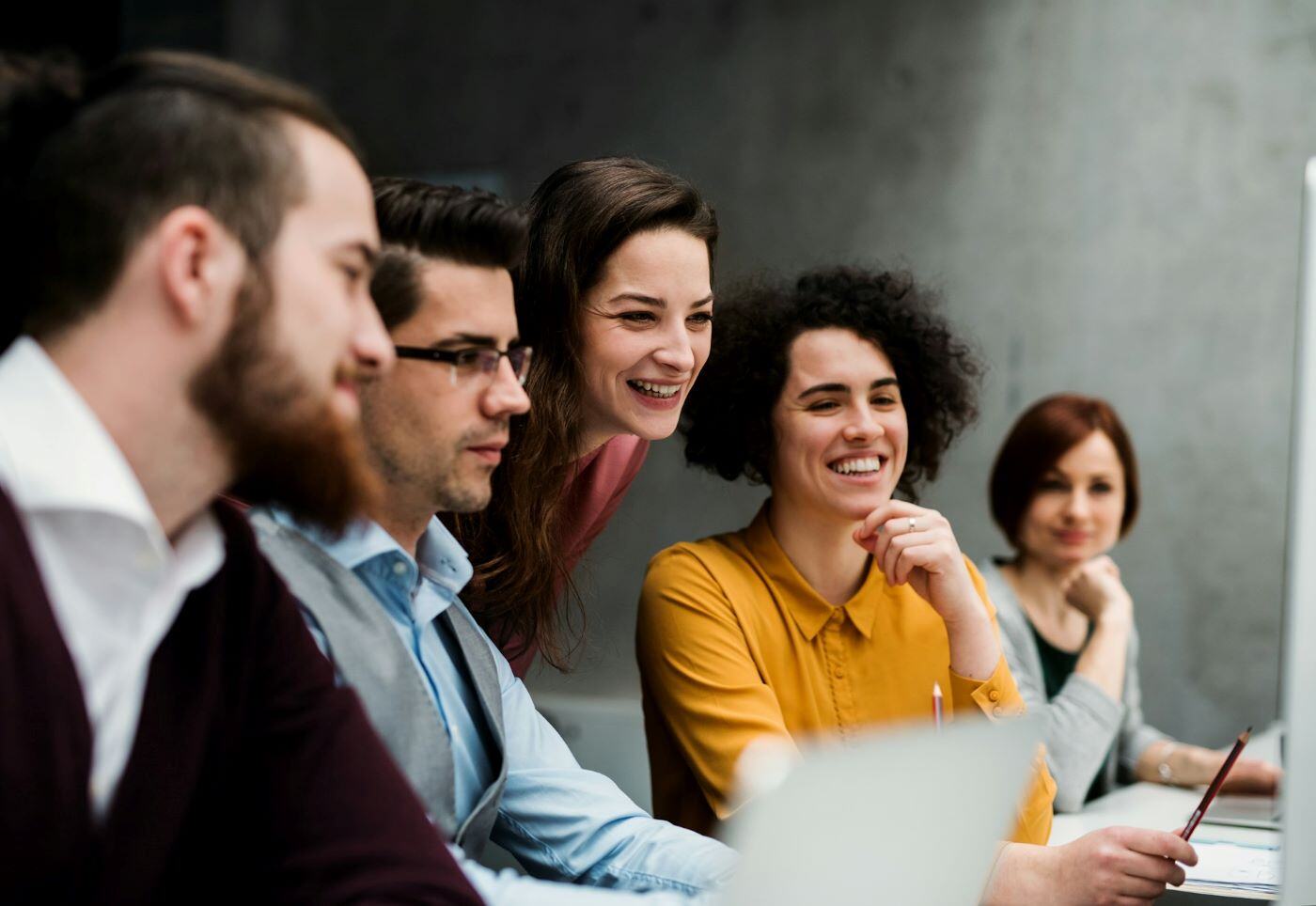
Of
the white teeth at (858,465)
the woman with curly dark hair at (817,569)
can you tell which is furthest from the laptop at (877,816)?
the white teeth at (858,465)

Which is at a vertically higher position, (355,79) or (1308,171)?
(355,79)

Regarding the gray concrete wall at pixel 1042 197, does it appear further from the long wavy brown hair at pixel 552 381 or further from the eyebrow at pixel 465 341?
the eyebrow at pixel 465 341

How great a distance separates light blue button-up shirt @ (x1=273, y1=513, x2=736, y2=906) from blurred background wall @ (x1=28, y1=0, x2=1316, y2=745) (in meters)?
2.37

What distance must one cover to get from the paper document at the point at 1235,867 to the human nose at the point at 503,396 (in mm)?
866

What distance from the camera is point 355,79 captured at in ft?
15.8

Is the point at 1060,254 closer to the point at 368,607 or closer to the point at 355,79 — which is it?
the point at 355,79

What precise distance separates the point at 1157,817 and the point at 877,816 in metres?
1.36

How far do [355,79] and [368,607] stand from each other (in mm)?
4108

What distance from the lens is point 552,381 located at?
5.57 feet

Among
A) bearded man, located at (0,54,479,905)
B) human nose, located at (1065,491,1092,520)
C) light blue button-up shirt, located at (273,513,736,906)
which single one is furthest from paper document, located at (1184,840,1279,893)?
human nose, located at (1065,491,1092,520)

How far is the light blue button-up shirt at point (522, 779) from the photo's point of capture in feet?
3.68

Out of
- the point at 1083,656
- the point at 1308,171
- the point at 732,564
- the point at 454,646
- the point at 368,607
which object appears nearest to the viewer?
the point at 1308,171

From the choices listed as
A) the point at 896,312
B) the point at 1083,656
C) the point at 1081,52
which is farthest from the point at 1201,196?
the point at 896,312

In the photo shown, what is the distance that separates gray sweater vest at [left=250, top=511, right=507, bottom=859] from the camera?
1.05 meters
